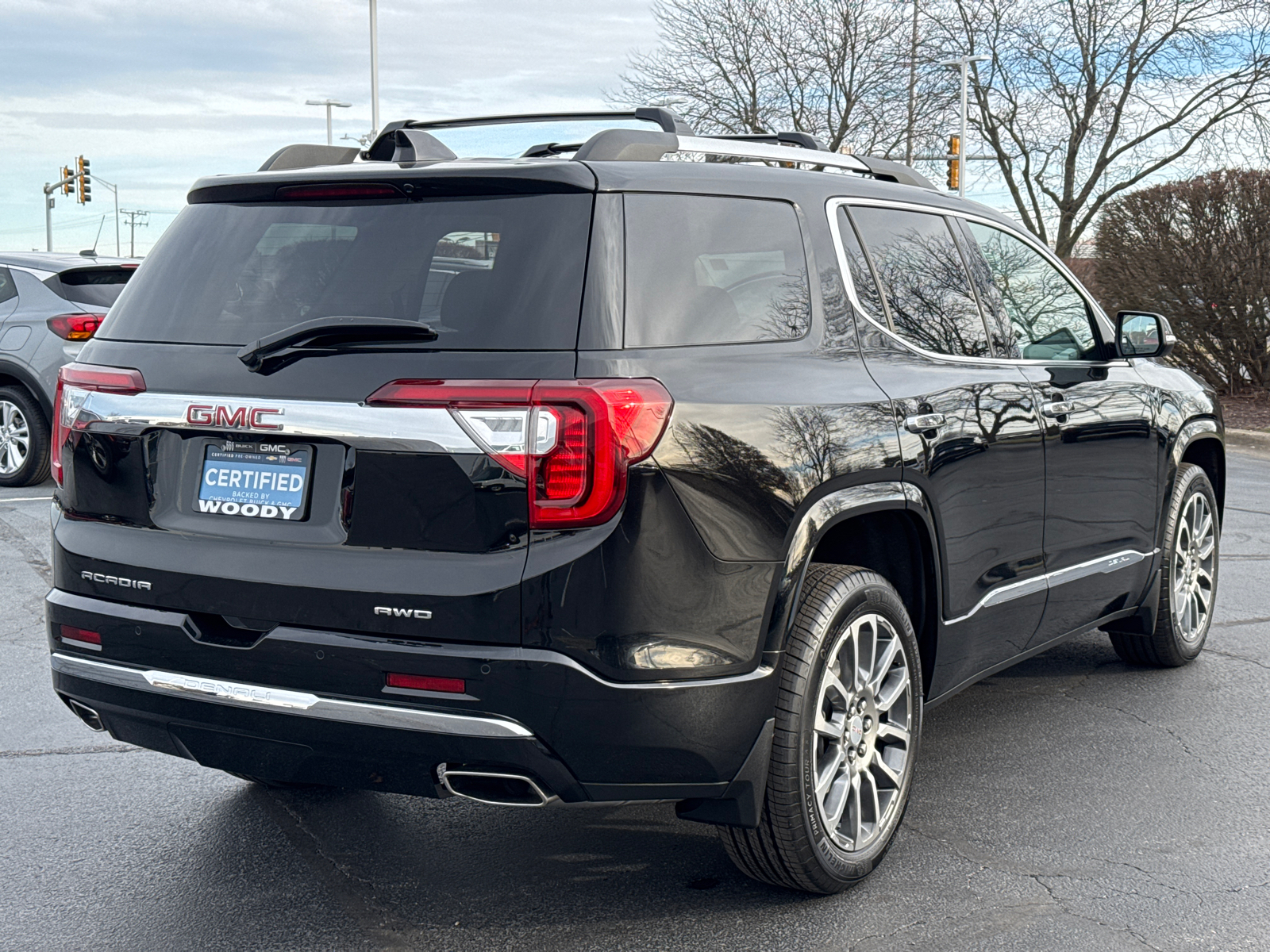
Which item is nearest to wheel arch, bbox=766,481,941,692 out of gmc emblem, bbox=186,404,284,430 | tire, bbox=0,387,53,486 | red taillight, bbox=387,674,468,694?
red taillight, bbox=387,674,468,694

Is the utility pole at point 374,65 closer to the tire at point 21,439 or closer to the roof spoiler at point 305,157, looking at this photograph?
the tire at point 21,439

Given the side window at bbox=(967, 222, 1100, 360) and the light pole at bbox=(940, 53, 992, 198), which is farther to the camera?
the light pole at bbox=(940, 53, 992, 198)

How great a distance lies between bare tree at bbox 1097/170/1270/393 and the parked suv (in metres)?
14.7

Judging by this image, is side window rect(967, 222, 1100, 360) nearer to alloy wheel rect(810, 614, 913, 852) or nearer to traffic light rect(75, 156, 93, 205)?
alloy wheel rect(810, 614, 913, 852)

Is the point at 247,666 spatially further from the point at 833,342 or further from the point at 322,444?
the point at 833,342

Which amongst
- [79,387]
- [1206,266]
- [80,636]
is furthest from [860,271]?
[1206,266]

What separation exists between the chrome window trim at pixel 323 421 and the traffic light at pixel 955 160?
96.4 ft

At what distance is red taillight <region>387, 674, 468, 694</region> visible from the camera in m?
2.93

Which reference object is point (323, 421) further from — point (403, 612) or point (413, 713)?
point (413, 713)

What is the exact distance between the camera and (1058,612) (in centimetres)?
471

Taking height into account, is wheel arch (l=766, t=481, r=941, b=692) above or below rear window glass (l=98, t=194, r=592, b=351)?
below

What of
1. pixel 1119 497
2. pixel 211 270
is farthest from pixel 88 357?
pixel 1119 497

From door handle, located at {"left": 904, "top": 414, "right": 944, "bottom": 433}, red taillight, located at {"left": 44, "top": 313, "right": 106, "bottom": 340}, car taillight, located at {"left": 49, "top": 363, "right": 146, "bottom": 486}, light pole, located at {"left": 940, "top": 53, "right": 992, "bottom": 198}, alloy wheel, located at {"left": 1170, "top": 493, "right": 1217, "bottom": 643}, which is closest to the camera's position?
car taillight, located at {"left": 49, "top": 363, "right": 146, "bottom": 486}

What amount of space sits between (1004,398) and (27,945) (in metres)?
3.04
